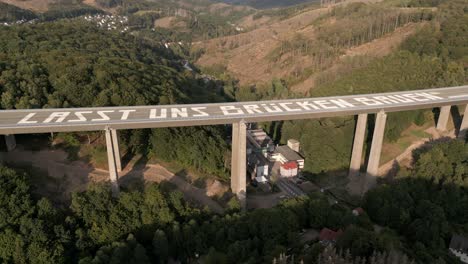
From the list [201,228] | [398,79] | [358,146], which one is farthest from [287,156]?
[398,79]

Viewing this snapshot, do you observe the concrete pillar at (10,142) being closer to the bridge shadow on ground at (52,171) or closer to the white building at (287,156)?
the bridge shadow on ground at (52,171)

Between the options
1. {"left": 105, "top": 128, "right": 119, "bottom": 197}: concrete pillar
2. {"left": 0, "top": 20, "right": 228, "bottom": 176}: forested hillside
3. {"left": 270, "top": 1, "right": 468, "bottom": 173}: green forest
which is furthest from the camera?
{"left": 270, "top": 1, "right": 468, "bottom": 173}: green forest

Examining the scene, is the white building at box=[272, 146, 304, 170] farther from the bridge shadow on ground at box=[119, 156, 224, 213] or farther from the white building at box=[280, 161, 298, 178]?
the bridge shadow on ground at box=[119, 156, 224, 213]

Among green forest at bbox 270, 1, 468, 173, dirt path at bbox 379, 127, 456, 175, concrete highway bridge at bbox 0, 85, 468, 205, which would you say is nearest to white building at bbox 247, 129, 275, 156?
green forest at bbox 270, 1, 468, 173

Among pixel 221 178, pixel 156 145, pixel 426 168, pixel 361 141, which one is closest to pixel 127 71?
pixel 156 145

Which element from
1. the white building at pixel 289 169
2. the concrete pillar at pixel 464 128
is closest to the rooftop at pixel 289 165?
the white building at pixel 289 169

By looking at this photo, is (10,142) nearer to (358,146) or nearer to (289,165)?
(289,165)
